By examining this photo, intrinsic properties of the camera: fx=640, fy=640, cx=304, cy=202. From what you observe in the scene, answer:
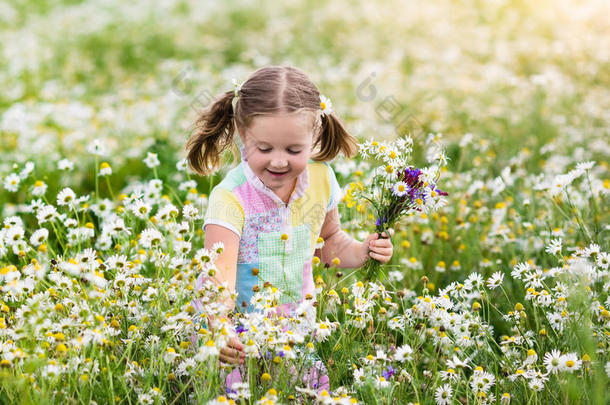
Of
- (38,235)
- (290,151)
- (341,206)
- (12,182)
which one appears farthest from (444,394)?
(12,182)

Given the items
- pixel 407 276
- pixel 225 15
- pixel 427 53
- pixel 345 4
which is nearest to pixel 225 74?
pixel 427 53

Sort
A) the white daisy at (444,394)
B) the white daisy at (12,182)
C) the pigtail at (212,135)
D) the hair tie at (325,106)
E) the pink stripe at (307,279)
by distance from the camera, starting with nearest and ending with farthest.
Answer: the white daisy at (444,394), the hair tie at (325,106), the pigtail at (212,135), the pink stripe at (307,279), the white daisy at (12,182)

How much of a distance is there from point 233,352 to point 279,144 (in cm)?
78

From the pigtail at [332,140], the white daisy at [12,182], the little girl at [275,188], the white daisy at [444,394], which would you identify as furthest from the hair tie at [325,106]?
the white daisy at [12,182]

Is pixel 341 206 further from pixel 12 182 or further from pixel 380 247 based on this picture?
pixel 12 182

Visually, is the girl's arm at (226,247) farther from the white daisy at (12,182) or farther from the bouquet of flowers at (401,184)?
the white daisy at (12,182)

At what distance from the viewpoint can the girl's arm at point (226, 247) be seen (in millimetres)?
2449

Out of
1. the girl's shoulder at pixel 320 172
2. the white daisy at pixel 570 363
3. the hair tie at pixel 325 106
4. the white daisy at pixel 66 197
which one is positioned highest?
the hair tie at pixel 325 106

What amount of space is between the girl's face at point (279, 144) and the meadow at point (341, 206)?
0.93 ft

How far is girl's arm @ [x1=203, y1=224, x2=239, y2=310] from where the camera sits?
245cm

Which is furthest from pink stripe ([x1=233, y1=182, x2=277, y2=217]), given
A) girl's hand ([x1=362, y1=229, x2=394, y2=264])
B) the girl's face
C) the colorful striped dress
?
girl's hand ([x1=362, y1=229, x2=394, y2=264])

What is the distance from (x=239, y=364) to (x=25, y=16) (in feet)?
37.9

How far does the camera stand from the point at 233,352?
2.21 m

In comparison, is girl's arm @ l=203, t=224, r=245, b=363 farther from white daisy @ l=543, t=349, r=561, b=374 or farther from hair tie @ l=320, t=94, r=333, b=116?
white daisy @ l=543, t=349, r=561, b=374
